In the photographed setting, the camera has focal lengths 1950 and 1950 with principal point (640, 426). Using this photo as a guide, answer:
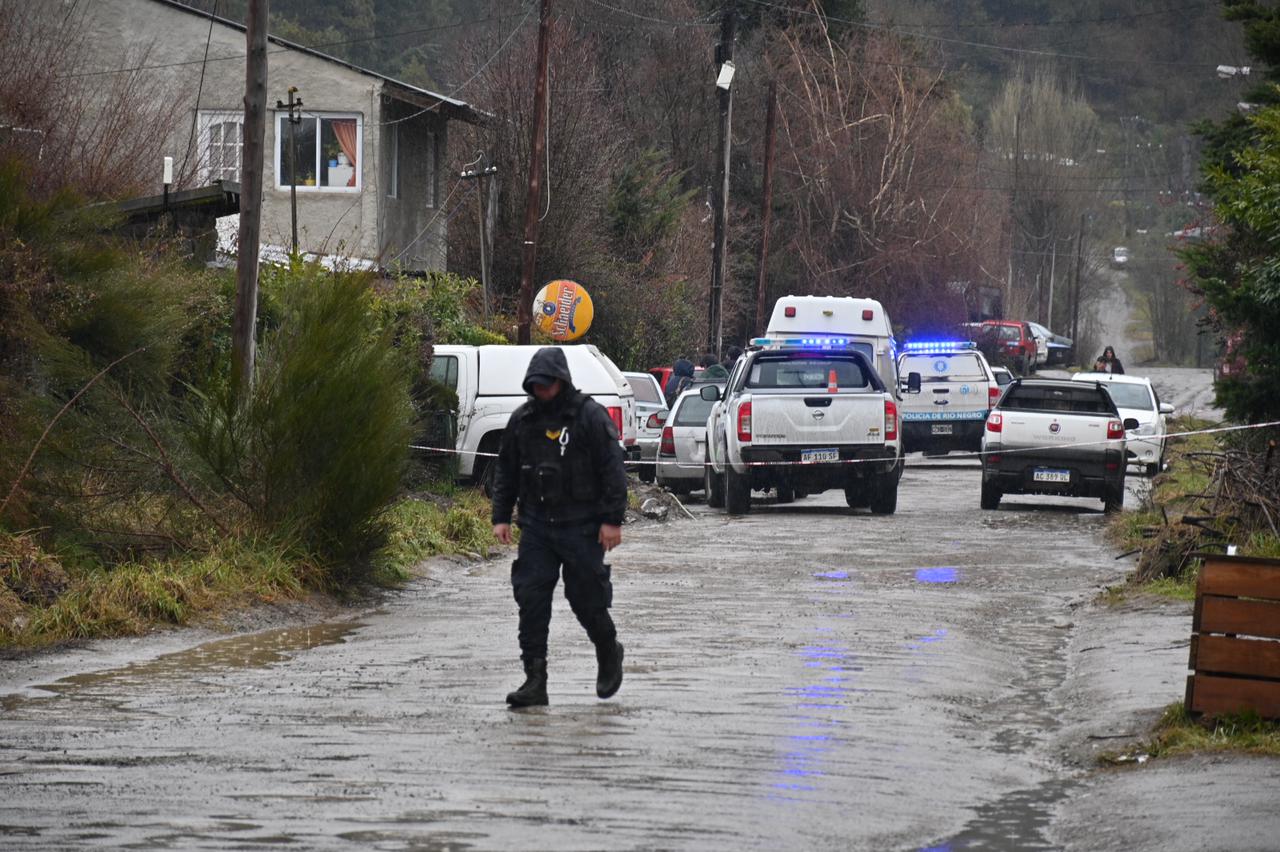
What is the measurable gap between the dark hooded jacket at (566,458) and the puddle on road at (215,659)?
2382 mm

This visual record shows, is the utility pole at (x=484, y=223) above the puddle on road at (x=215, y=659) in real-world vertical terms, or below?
above

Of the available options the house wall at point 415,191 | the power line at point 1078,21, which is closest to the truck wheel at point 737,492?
the house wall at point 415,191

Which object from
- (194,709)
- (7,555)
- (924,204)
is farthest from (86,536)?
(924,204)

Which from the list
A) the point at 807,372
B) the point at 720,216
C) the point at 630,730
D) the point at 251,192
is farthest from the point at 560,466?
the point at 720,216

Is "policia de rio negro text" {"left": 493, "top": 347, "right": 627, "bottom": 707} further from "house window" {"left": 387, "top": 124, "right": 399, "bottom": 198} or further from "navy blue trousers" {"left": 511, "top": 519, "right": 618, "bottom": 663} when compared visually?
"house window" {"left": 387, "top": 124, "right": 399, "bottom": 198}

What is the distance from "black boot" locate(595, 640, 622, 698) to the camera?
381 inches

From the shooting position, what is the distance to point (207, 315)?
18.9 metres

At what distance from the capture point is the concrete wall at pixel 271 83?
39.5 meters

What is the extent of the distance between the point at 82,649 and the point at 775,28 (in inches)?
2099

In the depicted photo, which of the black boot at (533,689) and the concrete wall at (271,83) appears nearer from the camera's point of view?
the black boot at (533,689)

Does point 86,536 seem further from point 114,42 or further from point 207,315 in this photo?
point 114,42

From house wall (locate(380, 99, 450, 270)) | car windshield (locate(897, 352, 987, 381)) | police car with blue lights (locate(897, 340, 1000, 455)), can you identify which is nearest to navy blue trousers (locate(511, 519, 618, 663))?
police car with blue lights (locate(897, 340, 1000, 455))

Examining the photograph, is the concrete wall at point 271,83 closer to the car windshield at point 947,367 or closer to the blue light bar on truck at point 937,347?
the blue light bar on truck at point 937,347

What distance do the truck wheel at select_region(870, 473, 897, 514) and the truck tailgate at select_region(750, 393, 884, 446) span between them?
2.16ft
